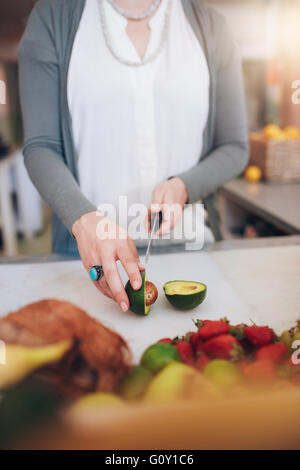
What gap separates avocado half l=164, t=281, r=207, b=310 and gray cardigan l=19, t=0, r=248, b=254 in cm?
17

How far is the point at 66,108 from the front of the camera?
685 mm

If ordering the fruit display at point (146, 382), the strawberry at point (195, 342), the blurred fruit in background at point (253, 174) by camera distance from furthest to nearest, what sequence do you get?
the blurred fruit in background at point (253, 174)
the strawberry at point (195, 342)
the fruit display at point (146, 382)

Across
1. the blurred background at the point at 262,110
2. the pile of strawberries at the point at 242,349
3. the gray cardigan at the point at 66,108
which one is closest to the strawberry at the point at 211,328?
the pile of strawberries at the point at 242,349

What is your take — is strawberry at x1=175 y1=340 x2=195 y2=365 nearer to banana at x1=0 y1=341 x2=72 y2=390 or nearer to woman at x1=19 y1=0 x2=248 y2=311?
banana at x1=0 y1=341 x2=72 y2=390

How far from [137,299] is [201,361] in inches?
5.0

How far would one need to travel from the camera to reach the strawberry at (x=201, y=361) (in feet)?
1.27

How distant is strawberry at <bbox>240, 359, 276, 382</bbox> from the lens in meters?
0.37

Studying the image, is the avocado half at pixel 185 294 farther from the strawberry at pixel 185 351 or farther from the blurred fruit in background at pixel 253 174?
the blurred fruit in background at pixel 253 174

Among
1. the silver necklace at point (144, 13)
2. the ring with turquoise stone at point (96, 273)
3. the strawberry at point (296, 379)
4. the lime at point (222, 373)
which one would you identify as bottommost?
the strawberry at point (296, 379)

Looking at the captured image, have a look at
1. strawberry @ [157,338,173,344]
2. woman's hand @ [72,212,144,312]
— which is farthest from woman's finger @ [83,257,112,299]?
strawberry @ [157,338,173,344]

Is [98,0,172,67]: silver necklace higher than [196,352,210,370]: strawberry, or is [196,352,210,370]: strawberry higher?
[98,0,172,67]: silver necklace

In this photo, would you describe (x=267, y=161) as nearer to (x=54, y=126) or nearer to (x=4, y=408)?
(x=54, y=126)

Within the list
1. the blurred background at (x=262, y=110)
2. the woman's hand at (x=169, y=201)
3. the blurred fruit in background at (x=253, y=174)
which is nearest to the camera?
the woman's hand at (x=169, y=201)

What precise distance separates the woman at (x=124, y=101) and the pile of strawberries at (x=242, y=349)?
0.68 feet
